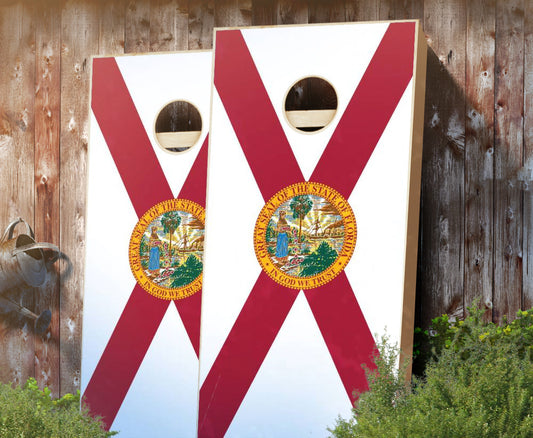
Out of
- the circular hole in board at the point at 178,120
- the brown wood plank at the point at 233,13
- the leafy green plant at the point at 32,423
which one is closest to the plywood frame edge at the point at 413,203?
the brown wood plank at the point at 233,13

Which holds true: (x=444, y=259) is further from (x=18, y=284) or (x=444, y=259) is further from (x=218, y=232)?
(x=18, y=284)

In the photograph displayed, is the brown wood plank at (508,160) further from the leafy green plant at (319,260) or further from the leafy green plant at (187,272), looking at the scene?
the leafy green plant at (187,272)

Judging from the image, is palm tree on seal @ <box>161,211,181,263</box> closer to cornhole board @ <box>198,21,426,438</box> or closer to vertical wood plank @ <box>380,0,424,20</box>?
cornhole board @ <box>198,21,426,438</box>

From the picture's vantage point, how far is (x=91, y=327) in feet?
9.23

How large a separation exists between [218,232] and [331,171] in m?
0.53

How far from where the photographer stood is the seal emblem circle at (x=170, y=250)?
8.98ft

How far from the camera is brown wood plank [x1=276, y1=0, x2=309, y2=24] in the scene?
9.53 feet

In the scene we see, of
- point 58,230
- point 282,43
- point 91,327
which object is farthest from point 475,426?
point 58,230

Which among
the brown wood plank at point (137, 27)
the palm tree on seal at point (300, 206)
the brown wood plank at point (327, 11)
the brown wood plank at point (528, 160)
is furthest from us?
the brown wood plank at point (137, 27)

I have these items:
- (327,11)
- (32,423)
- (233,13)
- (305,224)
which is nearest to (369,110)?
(305,224)

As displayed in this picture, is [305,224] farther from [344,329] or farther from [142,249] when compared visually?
[142,249]

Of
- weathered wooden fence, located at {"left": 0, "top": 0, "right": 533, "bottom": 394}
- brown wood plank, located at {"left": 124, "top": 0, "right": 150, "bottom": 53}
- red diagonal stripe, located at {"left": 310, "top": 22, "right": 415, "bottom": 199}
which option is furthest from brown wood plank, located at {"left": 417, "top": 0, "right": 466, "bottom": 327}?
brown wood plank, located at {"left": 124, "top": 0, "right": 150, "bottom": 53}

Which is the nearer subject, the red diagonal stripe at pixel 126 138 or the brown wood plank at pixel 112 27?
the red diagonal stripe at pixel 126 138

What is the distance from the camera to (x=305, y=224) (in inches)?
96.7
